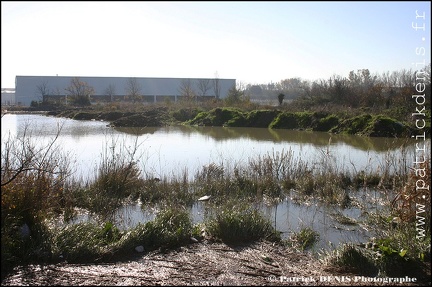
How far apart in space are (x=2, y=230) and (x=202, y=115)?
1318 inches

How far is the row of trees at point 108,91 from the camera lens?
57.0 meters

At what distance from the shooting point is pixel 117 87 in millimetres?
70688

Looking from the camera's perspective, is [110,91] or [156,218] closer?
[156,218]

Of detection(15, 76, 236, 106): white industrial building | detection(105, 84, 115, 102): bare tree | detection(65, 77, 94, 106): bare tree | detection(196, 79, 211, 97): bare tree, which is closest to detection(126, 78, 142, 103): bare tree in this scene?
detection(15, 76, 236, 106): white industrial building

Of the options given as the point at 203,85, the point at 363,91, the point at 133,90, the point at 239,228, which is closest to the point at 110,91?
the point at 133,90

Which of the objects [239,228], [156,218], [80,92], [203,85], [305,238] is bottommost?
[305,238]

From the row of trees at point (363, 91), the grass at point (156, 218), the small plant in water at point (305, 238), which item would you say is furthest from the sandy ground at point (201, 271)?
the row of trees at point (363, 91)

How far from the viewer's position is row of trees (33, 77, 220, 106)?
57.0 metres

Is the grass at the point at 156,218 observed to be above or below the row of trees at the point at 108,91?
below

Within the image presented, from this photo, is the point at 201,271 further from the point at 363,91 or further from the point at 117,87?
the point at 117,87

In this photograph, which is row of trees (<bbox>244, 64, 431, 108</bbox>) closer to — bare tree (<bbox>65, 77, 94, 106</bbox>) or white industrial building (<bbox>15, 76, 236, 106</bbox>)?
white industrial building (<bbox>15, 76, 236, 106</bbox>)

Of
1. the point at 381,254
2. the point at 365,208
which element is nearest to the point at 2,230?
the point at 381,254

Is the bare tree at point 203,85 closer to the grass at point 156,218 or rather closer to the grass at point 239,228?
the grass at point 156,218

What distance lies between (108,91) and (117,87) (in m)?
3.71
